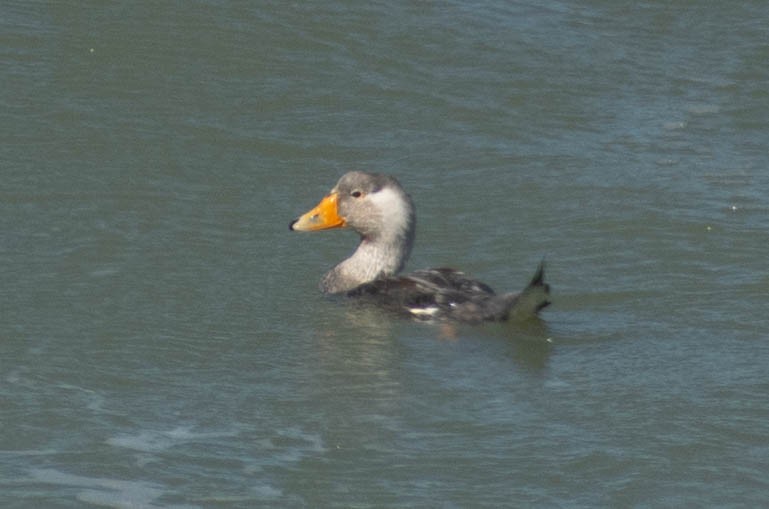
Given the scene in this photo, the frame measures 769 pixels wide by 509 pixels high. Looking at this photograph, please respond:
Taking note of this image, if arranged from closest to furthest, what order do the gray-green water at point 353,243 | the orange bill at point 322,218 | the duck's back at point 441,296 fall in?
the gray-green water at point 353,243 < the duck's back at point 441,296 < the orange bill at point 322,218

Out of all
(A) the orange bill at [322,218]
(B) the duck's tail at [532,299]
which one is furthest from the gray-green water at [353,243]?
(A) the orange bill at [322,218]

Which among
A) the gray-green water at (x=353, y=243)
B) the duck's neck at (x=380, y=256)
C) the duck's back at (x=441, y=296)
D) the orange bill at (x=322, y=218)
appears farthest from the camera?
the orange bill at (x=322, y=218)

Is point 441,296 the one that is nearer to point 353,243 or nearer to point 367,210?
point 367,210

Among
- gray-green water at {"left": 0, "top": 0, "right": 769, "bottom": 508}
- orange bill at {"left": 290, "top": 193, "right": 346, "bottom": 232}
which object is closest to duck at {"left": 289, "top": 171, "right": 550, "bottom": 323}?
orange bill at {"left": 290, "top": 193, "right": 346, "bottom": 232}

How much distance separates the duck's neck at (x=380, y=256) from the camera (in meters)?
11.8

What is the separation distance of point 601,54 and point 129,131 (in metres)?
4.52

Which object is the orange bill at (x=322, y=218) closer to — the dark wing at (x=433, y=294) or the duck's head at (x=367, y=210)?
the duck's head at (x=367, y=210)

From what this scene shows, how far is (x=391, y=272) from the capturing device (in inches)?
474

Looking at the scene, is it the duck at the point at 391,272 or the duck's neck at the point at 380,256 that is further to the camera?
the duck's neck at the point at 380,256

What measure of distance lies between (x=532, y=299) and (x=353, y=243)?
2.49 meters

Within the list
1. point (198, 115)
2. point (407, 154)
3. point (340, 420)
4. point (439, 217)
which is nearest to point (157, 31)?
point (198, 115)

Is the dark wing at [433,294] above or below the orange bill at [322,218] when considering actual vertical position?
below

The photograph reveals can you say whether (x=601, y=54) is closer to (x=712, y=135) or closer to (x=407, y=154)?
(x=712, y=135)

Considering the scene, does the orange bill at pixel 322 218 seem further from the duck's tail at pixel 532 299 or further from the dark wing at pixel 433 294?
the duck's tail at pixel 532 299
